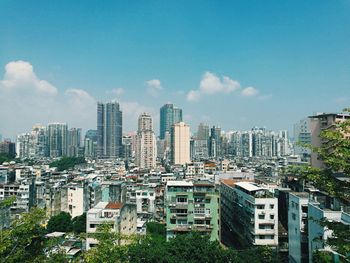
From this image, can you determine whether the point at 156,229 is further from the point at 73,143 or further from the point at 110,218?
the point at 73,143

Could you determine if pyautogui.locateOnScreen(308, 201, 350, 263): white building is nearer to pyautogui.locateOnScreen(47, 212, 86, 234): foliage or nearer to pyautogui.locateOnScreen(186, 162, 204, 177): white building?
pyautogui.locateOnScreen(47, 212, 86, 234): foliage

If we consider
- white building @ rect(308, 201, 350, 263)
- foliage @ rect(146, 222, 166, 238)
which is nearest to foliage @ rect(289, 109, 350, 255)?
white building @ rect(308, 201, 350, 263)

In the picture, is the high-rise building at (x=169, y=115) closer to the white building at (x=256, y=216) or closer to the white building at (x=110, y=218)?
the white building at (x=256, y=216)

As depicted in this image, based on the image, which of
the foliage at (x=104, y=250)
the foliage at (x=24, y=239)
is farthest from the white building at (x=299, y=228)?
the foliage at (x=24, y=239)

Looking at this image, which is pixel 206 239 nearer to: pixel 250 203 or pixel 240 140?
pixel 250 203

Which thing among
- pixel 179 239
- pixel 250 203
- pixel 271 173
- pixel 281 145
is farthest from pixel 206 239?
pixel 281 145

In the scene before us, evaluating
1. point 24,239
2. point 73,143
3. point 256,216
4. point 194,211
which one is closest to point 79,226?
point 194,211
